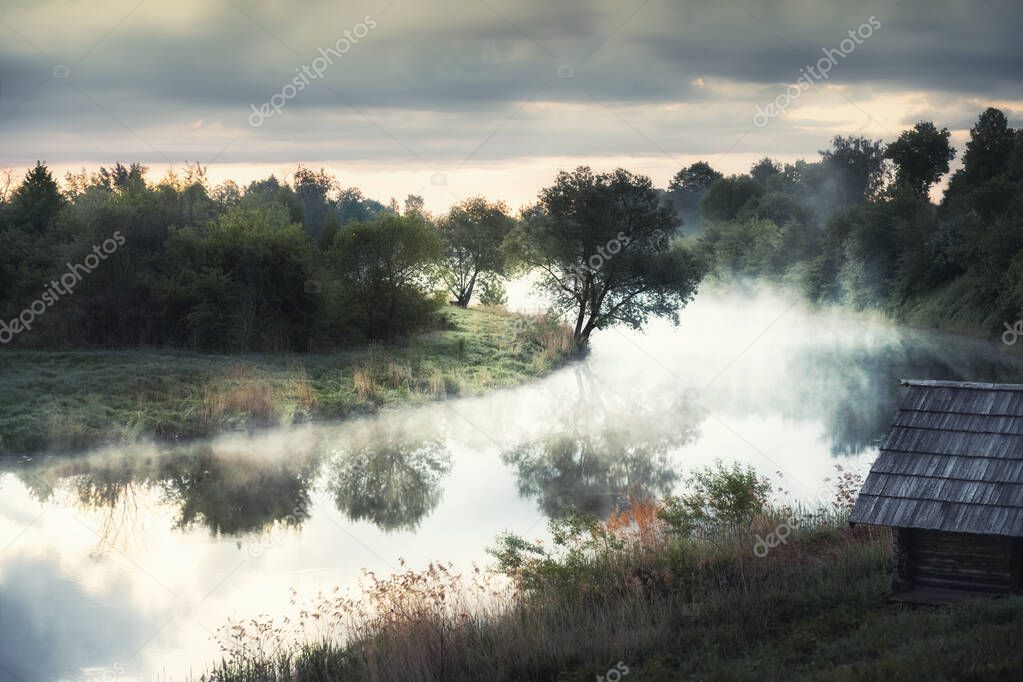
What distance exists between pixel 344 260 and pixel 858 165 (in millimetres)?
64995

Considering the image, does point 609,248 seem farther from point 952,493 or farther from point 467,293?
point 952,493

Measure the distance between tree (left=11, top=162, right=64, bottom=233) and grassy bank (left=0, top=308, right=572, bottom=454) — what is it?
10.9m

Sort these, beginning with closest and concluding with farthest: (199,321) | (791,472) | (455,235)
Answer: (791,472), (199,321), (455,235)

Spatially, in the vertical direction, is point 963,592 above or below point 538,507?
below

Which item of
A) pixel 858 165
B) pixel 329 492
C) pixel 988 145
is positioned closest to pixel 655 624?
pixel 329 492

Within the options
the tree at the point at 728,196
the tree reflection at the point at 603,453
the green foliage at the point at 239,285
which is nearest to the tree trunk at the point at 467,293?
the green foliage at the point at 239,285

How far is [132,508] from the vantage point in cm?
1802

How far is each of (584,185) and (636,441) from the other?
1499cm

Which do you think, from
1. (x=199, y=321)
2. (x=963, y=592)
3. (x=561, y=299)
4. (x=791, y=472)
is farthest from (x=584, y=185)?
(x=963, y=592)

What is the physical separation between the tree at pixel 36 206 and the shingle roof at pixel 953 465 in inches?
1201

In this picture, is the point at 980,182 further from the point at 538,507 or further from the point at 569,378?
the point at 538,507

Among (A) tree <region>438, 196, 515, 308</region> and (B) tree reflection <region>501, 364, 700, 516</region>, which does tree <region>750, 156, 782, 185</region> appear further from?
(B) tree reflection <region>501, 364, 700, 516</region>

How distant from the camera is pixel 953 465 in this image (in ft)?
35.7

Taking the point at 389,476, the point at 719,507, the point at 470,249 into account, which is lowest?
the point at 719,507
